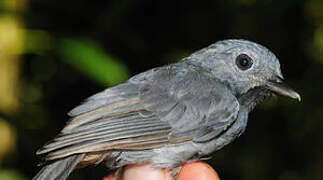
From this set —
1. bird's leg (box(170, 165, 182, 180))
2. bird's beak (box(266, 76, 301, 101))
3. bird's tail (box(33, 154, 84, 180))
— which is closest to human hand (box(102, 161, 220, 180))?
bird's leg (box(170, 165, 182, 180))

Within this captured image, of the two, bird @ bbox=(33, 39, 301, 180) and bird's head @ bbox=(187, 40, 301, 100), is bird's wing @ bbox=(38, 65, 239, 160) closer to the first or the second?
bird @ bbox=(33, 39, 301, 180)

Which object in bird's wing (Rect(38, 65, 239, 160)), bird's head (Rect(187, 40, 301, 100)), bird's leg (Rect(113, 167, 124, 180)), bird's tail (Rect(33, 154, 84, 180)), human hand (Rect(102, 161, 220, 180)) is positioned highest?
bird's head (Rect(187, 40, 301, 100))

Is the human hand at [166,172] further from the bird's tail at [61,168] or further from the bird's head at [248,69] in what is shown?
the bird's head at [248,69]

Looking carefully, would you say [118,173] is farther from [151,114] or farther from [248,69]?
[248,69]

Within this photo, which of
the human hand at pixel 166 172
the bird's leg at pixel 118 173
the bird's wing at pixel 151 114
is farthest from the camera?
the bird's leg at pixel 118 173

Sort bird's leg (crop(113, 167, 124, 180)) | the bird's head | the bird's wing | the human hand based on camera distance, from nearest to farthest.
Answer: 1. the bird's wing
2. the human hand
3. bird's leg (crop(113, 167, 124, 180))
4. the bird's head

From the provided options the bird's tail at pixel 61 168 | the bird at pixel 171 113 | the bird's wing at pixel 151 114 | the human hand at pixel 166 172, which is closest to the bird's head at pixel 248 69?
the bird at pixel 171 113

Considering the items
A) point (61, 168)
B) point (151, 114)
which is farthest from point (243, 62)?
point (61, 168)

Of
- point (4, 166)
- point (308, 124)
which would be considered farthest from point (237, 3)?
point (4, 166)
